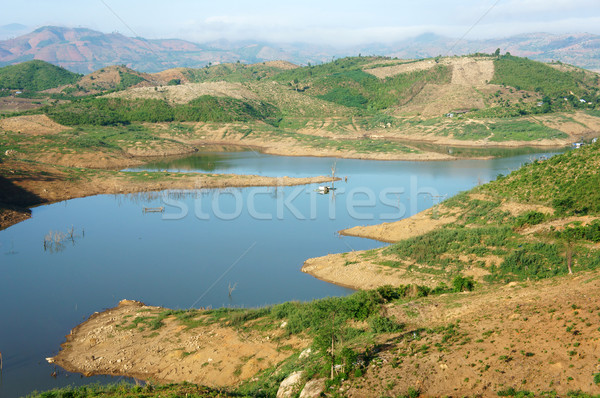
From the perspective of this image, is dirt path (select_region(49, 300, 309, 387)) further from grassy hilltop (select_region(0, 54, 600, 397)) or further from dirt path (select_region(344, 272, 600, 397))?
dirt path (select_region(344, 272, 600, 397))

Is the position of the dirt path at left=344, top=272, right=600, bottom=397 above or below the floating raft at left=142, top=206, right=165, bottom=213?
above

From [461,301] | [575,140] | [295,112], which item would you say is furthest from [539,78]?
[461,301]

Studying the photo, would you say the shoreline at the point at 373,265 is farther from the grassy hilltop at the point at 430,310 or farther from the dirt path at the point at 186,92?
the dirt path at the point at 186,92

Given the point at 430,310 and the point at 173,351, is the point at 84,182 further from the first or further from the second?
the point at 430,310

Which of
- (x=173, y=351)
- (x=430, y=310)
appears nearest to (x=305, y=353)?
(x=430, y=310)

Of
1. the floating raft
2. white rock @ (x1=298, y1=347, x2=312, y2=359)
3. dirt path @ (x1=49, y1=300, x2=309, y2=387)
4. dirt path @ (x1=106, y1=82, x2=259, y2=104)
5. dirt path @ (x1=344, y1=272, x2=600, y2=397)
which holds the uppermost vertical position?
dirt path @ (x1=106, y1=82, x2=259, y2=104)

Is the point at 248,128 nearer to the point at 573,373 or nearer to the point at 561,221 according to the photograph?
the point at 561,221

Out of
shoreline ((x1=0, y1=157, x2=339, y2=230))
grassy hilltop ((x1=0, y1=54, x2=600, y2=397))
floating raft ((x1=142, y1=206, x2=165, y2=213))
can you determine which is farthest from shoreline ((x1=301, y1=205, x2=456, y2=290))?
shoreline ((x1=0, y1=157, x2=339, y2=230))

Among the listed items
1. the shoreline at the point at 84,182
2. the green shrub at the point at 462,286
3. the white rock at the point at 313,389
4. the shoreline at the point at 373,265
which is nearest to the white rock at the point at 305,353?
the white rock at the point at 313,389
